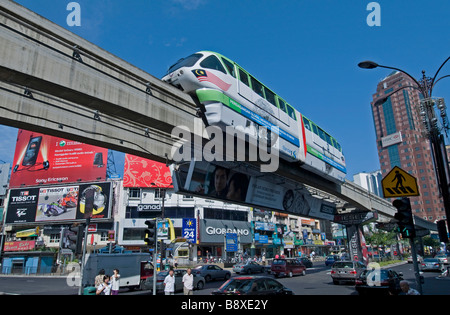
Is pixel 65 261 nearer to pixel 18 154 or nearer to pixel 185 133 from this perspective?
pixel 18 154

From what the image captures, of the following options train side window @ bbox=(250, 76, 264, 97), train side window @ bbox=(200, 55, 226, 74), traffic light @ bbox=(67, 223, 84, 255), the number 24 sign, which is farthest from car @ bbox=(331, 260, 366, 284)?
the number 24 sign

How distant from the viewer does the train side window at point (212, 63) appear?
42.3ft

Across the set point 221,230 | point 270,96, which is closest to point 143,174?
point 221,230

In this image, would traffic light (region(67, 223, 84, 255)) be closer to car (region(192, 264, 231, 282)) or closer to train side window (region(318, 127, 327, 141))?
car (region(192, 264, 231, 282))

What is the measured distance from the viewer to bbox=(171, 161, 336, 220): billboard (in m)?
15.5

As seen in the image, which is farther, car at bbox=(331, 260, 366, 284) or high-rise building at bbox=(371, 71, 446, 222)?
high-rise building at bbox=(371, 71, 446, 222)

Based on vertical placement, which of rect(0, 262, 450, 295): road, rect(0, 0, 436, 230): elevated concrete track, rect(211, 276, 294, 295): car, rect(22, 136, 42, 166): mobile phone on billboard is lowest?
rect(0, 262, 450, 295): road

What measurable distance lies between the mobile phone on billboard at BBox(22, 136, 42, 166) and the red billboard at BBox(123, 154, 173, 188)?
18050 millimetres

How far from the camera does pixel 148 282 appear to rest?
20.8m

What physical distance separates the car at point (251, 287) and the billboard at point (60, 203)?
45500 mm

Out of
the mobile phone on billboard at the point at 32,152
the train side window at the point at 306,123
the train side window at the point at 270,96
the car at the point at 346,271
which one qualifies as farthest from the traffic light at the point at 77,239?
the mobile phone on billboard at the point at 32,152

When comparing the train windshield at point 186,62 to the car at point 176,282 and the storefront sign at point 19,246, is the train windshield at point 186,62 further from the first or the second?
the storefront sign at point 19,246

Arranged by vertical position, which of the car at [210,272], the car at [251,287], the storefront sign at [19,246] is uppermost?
the storefront sign at [19,246]

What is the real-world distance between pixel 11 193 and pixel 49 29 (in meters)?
58.2
